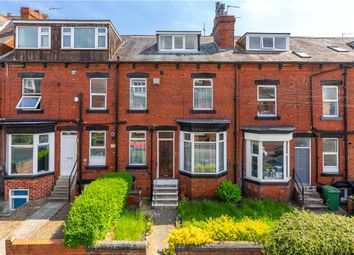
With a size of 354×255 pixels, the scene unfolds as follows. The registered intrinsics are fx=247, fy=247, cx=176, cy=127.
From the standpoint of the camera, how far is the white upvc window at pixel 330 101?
1449 cm

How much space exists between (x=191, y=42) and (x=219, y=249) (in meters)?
12.4

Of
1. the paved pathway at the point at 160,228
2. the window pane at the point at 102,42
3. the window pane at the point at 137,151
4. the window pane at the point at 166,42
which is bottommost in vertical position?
the paved pathway at the point at 160,228

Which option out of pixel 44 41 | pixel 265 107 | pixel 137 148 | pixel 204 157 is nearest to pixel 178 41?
pixel 265 107

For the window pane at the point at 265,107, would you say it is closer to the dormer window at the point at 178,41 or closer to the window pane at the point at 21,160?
the dormer window at the point at 178,41

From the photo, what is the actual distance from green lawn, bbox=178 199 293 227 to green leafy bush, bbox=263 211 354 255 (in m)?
2.38

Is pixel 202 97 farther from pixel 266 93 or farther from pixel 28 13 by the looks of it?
pixel 28 13

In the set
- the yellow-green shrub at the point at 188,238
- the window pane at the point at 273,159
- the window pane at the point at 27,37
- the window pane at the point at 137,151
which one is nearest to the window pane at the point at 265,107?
the window pane at the point at 273,159

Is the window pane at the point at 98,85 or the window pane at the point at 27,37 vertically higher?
the window pane at the point at 27,37

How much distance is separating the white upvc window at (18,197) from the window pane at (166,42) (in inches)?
450

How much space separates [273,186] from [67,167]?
11449 millimetres

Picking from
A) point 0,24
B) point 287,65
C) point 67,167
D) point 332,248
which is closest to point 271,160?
point 287,65

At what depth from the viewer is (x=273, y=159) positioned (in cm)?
1341

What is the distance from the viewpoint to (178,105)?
1427 centimetres

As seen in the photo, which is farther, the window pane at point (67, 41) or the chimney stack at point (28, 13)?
the chimney stack at point (28, 13)
